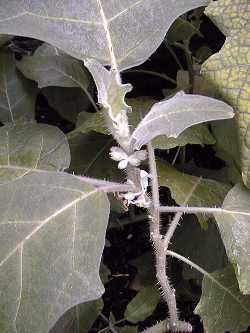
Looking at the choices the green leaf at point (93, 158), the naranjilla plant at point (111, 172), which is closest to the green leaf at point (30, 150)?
the naranjilla plant at point (111, 172)

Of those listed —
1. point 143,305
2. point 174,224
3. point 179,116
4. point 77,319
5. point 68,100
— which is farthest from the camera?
point 68,100

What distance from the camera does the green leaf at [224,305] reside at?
836mm

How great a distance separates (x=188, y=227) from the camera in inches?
42.1

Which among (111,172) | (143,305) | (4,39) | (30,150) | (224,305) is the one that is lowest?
(143,305)

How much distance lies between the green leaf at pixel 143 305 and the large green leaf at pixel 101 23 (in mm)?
456

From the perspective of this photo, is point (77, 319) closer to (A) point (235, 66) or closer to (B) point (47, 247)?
(B) point (47, 247)

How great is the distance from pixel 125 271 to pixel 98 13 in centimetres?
63

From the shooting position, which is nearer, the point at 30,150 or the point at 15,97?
the point at 30,150

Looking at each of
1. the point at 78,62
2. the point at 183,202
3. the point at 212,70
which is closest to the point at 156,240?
the point at 183,202

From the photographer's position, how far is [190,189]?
2.88ft

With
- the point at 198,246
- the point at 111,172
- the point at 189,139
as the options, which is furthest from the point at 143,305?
the point at 189,139

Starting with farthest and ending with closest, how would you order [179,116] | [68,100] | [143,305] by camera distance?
1. [68,100]
2. [143,305]
3. [179,116]

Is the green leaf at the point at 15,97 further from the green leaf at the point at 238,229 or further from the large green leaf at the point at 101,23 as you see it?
the green leaf at the point at 238,229

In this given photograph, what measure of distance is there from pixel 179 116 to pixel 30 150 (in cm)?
29
